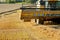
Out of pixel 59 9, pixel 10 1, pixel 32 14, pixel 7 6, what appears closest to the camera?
pixel 32 14

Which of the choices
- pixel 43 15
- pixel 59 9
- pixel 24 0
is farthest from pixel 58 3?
pixel 24 0

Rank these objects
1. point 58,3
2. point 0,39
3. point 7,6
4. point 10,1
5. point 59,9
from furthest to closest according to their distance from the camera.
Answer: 1. point 10,1
2. point 7,6
3. point 58,3
4. point 59,9
5. point 0,39

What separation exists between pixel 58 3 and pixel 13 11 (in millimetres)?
10448

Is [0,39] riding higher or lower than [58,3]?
lower

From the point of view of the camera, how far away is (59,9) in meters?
14.0

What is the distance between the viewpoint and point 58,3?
49.5 ft

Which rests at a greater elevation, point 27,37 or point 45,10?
point 45,10

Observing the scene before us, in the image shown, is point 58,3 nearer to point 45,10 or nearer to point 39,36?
point 45,10

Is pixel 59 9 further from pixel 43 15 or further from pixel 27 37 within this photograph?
pixel 27 37

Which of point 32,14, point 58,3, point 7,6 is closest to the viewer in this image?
point 32,14

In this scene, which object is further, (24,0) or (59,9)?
(24,0)

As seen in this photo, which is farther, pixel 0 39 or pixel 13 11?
pixel 13 11

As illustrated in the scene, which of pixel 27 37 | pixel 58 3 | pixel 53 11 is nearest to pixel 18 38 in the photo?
pixel 27 37

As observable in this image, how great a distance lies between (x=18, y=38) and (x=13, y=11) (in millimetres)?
14783
